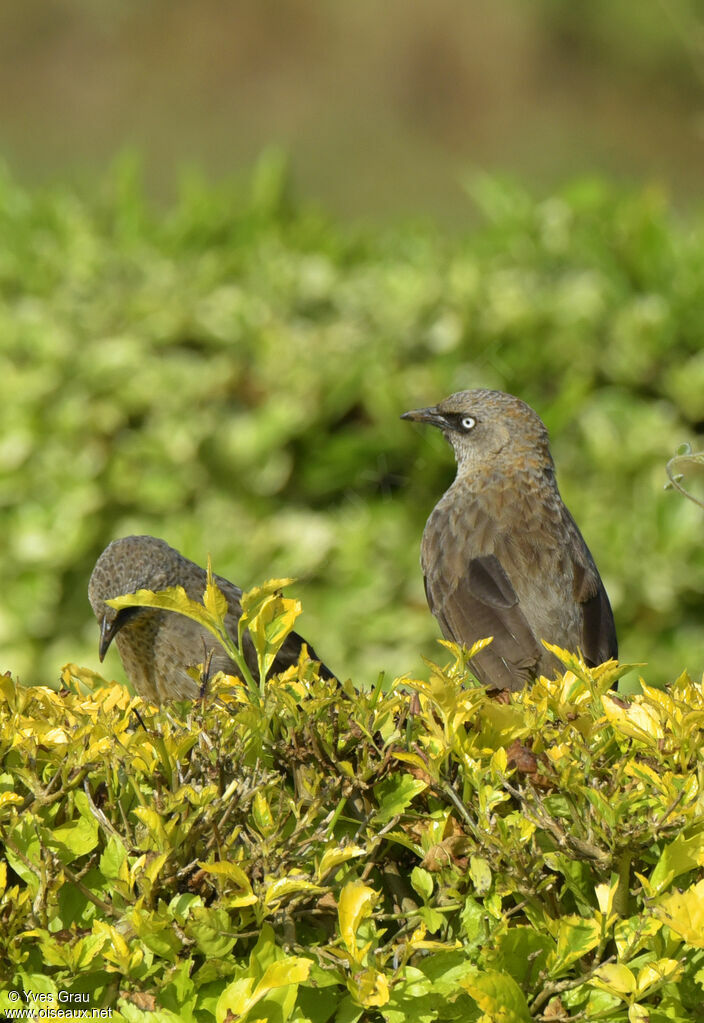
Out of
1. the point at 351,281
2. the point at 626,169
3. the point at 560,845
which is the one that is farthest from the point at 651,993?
the point at 626,169

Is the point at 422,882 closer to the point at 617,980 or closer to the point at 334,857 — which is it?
the point at 334,857

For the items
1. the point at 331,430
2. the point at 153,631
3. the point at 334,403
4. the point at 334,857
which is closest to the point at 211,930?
the point at 334,857

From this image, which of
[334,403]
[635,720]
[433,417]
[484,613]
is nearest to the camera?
[635,720]

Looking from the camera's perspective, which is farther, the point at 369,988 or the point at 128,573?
the point at 128,573

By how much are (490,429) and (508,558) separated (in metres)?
0.72

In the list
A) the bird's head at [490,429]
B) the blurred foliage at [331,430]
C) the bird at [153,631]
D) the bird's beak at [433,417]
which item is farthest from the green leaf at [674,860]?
the blurred foliage at [331,430]

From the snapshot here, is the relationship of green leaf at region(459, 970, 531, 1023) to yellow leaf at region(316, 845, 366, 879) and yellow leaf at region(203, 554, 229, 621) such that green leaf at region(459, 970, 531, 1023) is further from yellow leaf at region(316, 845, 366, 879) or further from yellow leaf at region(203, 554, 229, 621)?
yellow leaf at region(203, 554, 229, 621)

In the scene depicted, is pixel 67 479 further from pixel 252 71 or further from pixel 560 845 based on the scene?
pixel 252 71

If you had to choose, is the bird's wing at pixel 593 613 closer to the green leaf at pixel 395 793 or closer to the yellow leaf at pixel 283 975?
the green leaf at pixel 395 793

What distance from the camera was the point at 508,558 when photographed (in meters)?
4.83

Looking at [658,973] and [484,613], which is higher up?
[658,973]

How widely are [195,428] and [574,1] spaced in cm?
1787

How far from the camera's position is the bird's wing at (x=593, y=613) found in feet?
15.3

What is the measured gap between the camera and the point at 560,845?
2.47 m
